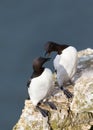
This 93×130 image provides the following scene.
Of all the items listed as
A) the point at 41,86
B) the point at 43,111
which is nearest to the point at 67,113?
the point at 43,111

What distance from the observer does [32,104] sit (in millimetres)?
13758

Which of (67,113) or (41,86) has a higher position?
(41,86)

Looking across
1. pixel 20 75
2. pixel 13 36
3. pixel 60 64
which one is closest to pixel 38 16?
pixel 13 36

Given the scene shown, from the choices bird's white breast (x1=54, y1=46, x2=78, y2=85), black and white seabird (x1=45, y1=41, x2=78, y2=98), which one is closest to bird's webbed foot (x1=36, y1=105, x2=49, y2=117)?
black and white seabird (x1=45, y1=41, x2=78, y2=98)

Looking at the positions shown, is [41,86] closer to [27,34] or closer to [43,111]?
[43,111]

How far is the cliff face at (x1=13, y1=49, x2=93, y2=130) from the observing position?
12977mm

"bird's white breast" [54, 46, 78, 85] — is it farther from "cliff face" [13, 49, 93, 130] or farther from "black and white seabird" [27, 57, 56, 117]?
"black and white seabird" [27, 57, 56, 117]

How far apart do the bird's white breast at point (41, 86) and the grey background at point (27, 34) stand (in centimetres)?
904

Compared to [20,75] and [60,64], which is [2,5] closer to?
[20,75]

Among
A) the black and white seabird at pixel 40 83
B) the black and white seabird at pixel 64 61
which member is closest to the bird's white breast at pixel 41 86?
the black and white seabird at pixel 40 83

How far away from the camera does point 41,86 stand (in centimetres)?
1349

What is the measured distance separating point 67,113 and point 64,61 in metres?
1.14

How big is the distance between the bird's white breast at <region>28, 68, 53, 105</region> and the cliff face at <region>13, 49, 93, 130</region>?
17 cm

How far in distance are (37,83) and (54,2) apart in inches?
643
